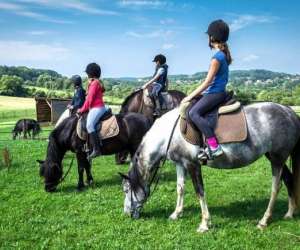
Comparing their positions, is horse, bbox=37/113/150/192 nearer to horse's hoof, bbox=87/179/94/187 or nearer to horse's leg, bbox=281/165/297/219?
horse's hoof, bbox=87/179/94/187

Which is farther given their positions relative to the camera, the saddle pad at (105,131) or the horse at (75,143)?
the saddle pad at (105,131)

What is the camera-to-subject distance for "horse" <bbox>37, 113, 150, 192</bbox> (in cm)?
910

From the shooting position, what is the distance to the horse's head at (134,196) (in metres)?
6.82

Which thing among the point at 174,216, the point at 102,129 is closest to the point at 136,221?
the point at 174,216

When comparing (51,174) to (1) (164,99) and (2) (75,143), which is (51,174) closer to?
(2) (75,143)

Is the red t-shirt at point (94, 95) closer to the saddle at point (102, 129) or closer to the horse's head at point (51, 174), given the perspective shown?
the saddle at point (102, 129)

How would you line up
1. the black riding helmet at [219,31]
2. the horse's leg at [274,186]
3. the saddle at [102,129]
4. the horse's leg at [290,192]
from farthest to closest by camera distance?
the saddle at [102,129] < the horse's leg at [290,192] < the horse's leg at [274,186] < the black riding helmet at [219,31]

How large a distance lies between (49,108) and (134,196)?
44290 millimetres

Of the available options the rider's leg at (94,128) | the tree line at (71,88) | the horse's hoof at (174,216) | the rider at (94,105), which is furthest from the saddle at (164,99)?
the tree line at (71,88)

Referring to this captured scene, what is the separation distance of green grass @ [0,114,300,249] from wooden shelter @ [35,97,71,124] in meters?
37.3

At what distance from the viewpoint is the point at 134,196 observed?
22.6 feet

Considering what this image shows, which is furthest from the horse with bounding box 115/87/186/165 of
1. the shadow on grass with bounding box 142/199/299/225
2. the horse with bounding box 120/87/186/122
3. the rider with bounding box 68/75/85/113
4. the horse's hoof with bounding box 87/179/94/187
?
the shadow on grass with bounding box 142/199/299/225

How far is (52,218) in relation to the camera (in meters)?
7.21

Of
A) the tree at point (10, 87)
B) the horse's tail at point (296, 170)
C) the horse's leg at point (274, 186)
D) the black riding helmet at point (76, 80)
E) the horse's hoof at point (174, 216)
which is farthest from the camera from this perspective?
the tree at point (10, 87)
